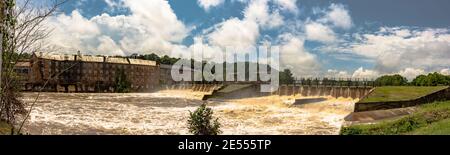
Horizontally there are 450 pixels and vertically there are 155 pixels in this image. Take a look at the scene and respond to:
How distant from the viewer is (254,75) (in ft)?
174

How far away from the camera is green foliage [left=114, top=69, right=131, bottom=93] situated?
60991 millimetres

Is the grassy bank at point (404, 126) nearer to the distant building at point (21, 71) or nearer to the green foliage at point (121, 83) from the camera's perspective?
the distant building at point (21, 71)

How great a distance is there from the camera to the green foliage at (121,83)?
200 feet

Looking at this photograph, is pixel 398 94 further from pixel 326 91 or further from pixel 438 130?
pixel 438 130

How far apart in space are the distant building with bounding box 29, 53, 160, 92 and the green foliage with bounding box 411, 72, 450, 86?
133 feet

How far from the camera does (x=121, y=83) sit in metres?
61.8

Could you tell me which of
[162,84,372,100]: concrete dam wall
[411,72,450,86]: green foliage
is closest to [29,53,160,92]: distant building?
[162,84,372,100]: concrete dam wall

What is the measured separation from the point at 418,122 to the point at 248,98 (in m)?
25.3

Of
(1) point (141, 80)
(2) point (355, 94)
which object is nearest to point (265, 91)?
(2) point (355, 94)

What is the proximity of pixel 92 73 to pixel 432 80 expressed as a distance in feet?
155

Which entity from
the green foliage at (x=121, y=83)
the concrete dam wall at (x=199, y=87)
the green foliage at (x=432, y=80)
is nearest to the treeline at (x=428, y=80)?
the green foliage at (x=432, y=80)

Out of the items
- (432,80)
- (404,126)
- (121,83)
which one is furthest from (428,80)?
(121,83)

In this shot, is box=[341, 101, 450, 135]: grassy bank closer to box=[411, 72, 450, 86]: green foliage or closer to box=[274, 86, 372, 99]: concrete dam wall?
box=[274, 86, 372, 99]: concrete dam wall
